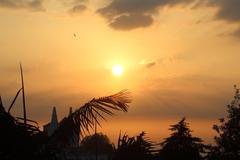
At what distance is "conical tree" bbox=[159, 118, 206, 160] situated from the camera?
155 feet

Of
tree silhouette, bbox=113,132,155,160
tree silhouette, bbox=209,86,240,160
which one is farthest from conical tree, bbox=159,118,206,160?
tree silhouette, bbox=113,132,155,160

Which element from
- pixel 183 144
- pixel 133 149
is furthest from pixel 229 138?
pixel 133 149

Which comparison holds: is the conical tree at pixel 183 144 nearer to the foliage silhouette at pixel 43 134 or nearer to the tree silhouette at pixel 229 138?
the tree silhouette at pixel 229 138

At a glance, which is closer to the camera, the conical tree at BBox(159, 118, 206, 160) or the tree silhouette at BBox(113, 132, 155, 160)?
the tree silhouette at BBox(113, 132, 155, 160)

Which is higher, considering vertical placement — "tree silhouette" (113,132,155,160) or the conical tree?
the conical tree

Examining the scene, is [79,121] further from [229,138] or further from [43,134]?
[229,138]

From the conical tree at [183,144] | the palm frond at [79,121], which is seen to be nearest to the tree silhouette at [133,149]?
the palm frond at [79,121]

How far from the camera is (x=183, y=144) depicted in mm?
52719

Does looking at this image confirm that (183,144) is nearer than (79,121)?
No

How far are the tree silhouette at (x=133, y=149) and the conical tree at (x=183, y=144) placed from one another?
3474cm

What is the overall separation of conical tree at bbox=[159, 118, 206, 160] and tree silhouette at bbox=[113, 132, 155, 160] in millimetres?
34744

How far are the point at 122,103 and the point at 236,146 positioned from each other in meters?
37.7

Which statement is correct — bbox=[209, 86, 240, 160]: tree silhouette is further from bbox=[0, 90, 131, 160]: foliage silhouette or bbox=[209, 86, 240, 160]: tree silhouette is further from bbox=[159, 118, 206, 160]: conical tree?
bbox=[0, 90, 131, 160]: foliage silhouette

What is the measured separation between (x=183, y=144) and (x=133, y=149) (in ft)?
142
